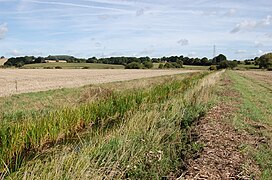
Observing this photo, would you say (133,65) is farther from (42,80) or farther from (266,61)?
(42,80)

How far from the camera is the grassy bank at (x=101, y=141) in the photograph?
244 inches

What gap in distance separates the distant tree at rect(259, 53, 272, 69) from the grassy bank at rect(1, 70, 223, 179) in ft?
424

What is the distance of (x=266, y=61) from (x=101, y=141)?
456ft

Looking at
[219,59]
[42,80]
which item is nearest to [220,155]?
[42,80]

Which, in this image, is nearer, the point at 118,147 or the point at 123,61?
the point at 118,147

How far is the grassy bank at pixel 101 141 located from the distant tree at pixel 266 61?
129 metres

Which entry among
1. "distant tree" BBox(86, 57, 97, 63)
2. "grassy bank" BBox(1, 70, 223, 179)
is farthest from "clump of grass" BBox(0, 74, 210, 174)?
"distant tree" BBox(86, 57, 97, 63)

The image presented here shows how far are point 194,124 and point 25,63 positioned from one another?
4695 inches

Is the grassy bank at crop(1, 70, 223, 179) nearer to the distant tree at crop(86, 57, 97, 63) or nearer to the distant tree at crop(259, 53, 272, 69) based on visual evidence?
the distant tree at crop(86, 57, 97, 63)

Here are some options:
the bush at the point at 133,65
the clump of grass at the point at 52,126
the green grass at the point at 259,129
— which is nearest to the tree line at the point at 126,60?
the bush at the point at 133,65

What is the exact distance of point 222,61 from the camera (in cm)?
14912

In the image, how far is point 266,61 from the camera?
135m

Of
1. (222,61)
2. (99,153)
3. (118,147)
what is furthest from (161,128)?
(222,61)

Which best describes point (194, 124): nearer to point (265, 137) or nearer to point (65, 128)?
point (265, 137)
